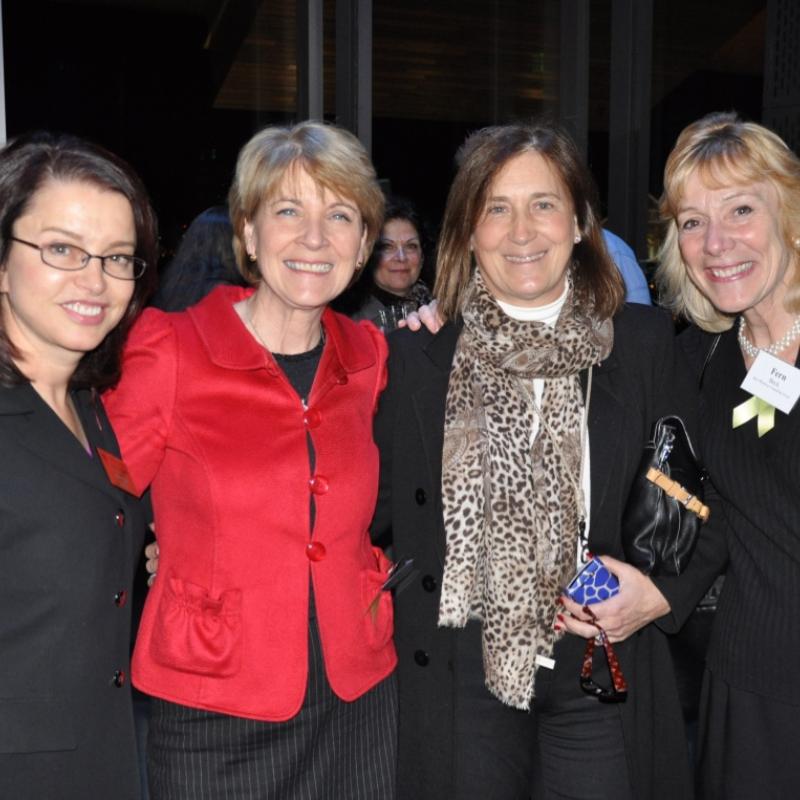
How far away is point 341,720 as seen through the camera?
7.76 feet

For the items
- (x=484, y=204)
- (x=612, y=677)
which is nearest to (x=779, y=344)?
(x=484, y=204)

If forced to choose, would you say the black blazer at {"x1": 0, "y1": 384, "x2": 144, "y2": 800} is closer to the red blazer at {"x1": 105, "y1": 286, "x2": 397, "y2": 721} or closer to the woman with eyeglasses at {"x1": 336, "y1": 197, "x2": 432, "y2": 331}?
the red blazer at {"x1": 105, "y1": 286, "x2": 397, "y2": 721}

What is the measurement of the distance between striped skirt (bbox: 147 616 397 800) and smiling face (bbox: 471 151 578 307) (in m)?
1.01

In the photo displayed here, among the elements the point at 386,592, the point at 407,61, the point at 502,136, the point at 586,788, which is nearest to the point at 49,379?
the point at 386,592

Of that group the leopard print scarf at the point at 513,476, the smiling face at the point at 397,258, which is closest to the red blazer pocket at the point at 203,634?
the leopard print scarf at the point at 513,476

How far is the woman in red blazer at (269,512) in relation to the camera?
7.30 ft

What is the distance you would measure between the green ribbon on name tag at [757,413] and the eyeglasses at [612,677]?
606 mm

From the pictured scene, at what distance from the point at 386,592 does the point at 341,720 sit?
0.33 m

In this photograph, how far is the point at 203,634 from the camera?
221 cm

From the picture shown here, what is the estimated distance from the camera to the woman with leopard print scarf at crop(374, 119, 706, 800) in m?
2.41

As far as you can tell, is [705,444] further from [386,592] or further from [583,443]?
[386,592]

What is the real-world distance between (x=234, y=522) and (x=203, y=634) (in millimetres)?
257

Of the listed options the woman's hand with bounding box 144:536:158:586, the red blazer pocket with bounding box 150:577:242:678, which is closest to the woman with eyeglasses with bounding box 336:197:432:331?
the woman's hand with bounding box 144:536:158:586

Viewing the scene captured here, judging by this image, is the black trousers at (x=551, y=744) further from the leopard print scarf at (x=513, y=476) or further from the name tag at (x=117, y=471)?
the name tag at (x=117, y=471)
